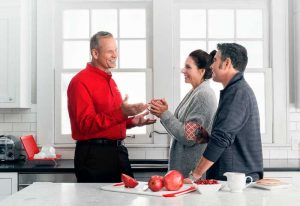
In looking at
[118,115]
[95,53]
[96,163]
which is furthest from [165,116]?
[95,53]

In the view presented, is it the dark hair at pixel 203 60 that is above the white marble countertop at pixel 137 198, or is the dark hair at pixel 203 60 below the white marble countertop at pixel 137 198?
above

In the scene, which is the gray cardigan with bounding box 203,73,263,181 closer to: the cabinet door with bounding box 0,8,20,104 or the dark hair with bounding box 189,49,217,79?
the dark hair with bounding box 189,49,217,79

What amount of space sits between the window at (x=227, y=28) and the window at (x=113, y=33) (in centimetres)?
39

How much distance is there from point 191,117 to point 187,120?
0.11 ft

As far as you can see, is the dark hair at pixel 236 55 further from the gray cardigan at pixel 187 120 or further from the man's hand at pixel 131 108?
the man's hand at pixel 131 108

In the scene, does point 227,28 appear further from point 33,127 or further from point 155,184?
point 155,184

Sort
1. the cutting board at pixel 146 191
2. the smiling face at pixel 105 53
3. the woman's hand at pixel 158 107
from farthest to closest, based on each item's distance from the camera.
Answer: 1. the smiling face at pixel 105 53
2. the woman's hand at pixel 158 107
3. the cutting board at pixel 146 191

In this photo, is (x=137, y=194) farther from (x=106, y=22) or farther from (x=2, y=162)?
(x=106, y=22)

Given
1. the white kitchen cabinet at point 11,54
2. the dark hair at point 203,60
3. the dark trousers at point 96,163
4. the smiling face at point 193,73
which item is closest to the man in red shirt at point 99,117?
the dark trousers at point 96,163

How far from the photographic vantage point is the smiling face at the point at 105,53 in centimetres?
343

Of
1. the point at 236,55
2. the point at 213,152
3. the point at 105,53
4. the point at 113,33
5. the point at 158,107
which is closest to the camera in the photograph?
the point at 213,152

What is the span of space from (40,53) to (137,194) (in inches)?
107

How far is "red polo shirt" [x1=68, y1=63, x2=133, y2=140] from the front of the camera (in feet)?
10.5

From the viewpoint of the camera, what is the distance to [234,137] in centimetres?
281
